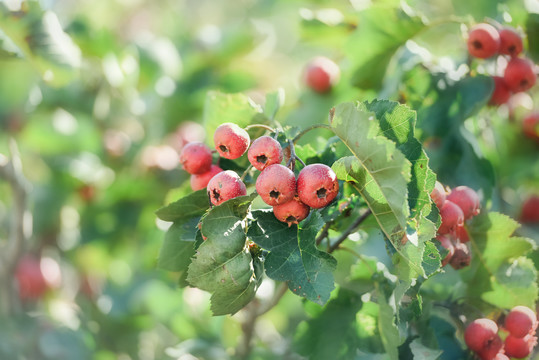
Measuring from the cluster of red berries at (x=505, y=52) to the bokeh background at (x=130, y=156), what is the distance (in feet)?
0.72

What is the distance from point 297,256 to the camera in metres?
1.03

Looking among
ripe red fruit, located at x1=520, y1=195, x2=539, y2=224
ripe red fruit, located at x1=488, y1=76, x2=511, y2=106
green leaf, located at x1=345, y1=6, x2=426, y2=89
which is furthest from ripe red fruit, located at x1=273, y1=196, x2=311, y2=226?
ripe red fruit, located at x1=520, y1=195, x2=539, y2=224

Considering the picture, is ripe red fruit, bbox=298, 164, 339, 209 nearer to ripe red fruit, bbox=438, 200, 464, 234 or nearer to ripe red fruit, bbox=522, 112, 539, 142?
ripe red fruit, bbox=438, 200, 464, 234

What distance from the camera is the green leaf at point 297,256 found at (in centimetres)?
101

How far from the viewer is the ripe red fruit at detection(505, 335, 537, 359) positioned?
4.13 feet

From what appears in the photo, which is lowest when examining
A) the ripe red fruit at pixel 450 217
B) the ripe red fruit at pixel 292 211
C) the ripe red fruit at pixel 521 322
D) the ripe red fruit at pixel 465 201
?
the ripe red fruit at pixel 521 322

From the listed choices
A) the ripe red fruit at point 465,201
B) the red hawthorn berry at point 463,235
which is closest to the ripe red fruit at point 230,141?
the ripe red fruit at point 465,201

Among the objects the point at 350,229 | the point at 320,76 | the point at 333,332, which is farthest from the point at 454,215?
the point at 320,76

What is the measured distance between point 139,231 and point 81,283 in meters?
0.70

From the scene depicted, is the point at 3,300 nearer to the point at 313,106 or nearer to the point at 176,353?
the point at 176,353

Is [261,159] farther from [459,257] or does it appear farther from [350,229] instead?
[459,257]

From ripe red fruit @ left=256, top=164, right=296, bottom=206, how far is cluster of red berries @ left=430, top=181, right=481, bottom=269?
1.05ft

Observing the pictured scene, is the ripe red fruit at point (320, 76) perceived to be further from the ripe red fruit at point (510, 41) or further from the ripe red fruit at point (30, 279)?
the ripe red fruit at point (30, 279)

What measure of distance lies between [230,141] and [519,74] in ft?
3.16
